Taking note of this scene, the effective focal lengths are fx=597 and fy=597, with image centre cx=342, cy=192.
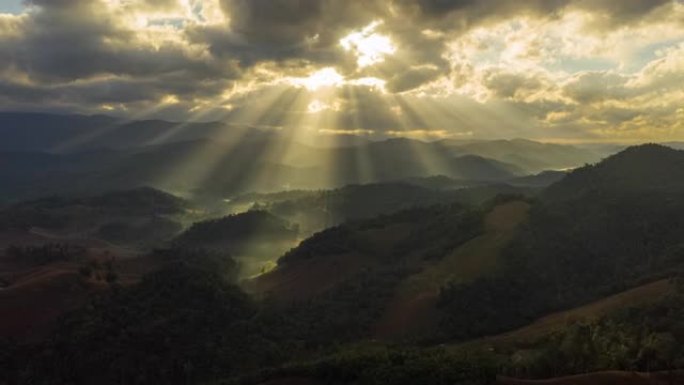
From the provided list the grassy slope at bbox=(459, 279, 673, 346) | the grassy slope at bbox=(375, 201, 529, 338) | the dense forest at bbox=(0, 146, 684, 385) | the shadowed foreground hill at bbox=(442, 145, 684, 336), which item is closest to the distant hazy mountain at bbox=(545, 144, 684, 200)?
the shadowed foreground hill at bbox=(442, 145, 684, 336)

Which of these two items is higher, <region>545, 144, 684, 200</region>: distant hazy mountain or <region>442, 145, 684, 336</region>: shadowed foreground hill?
<region>545, 144, 684, 200</region>: distant hazy mountain

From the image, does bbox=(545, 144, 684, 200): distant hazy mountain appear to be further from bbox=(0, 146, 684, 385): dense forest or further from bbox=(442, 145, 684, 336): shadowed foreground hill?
bbox=(0, 146, 684, 385): dense forest

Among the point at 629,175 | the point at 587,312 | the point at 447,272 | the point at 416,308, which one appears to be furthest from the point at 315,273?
the point at 629,175

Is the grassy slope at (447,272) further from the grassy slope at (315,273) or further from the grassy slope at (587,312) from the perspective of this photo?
the grassy slope at (315,273)

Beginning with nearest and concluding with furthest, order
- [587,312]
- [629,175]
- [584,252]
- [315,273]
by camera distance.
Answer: [587,312] < [584,252] < [315,273] < [629,175]

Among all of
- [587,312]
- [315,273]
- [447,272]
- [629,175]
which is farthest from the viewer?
[629,175]

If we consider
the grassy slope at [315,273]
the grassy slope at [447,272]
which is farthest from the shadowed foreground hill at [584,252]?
the grassy slope at [315,273]

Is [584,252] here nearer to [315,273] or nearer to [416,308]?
[416,308]

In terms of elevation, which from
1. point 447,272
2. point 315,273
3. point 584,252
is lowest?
point 315,273
